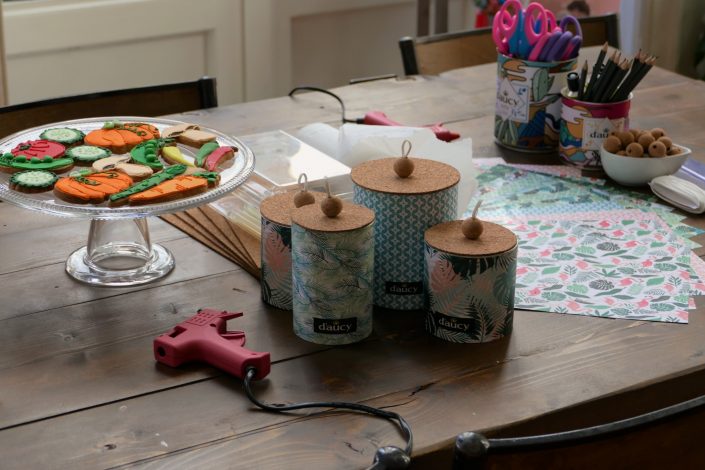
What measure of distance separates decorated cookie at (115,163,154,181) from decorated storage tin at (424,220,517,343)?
0.35 m

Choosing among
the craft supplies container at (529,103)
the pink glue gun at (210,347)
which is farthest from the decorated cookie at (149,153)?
the craft supplies container at (529,103)

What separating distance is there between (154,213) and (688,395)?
0.59 metres

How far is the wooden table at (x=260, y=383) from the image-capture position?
865mm

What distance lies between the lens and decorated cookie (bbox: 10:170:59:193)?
1.11 metres

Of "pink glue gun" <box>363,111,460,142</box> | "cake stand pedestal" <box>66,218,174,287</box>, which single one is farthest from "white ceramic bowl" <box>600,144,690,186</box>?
"cake stand pedestal" <box>66,218,174,287</box>


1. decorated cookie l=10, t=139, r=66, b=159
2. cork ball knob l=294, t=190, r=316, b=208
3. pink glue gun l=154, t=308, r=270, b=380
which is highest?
decorated cookie l=10, t=139, r=66, b=159

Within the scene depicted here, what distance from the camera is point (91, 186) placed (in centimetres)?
111

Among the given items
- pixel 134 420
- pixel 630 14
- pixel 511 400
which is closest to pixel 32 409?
pixel 134 420

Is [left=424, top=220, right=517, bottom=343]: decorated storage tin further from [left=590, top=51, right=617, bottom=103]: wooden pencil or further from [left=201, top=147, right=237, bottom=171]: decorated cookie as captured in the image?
[left=590, top=51, right=617, bottom=103]: wooden pencil

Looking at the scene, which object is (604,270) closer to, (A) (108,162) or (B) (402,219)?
(B) (402,219)

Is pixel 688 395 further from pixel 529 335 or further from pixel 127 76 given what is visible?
pixel 127 76

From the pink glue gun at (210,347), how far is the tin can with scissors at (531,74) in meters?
0.71

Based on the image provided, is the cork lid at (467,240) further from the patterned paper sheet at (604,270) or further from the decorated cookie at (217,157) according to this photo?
the decorated cookie at (217,157)

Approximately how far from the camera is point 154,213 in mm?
1079
